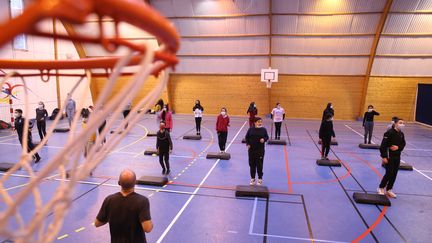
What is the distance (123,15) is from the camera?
175cm

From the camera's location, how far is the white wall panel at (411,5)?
727 inches

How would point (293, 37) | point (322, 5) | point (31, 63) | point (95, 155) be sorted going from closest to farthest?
1. point (95, 155)
2. point (31, 63)
3. point (322, 5)
4. point (293, 37)

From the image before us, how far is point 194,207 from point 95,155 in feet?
17.5

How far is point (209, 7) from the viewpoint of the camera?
20.9 meters

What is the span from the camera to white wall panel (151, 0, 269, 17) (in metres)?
20.1

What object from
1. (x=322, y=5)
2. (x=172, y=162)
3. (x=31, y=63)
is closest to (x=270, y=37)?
(x=322, y=5)

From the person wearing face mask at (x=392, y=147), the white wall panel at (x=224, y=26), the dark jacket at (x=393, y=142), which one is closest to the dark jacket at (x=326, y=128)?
the person wearing face mask at (x=392, y=147)

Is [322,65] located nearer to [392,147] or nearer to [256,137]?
[392,147]

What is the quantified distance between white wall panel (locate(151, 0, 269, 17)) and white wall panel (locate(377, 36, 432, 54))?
Result: 831 cm

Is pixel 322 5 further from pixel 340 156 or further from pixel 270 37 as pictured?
pixel 340 156

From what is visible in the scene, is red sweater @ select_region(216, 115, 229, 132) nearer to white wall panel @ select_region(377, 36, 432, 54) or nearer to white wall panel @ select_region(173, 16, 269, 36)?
white wall panel @ select_region(173, 16, 269, 36)

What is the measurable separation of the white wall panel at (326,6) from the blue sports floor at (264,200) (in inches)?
381

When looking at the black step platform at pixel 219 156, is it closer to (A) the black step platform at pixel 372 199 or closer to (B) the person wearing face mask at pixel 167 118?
(B) the person wearing face mask at pixel 167 118

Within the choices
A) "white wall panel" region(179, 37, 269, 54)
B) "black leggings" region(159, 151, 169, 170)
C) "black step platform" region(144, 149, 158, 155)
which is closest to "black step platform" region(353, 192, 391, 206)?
"black leggings" region(159, 151, 169, 170)
